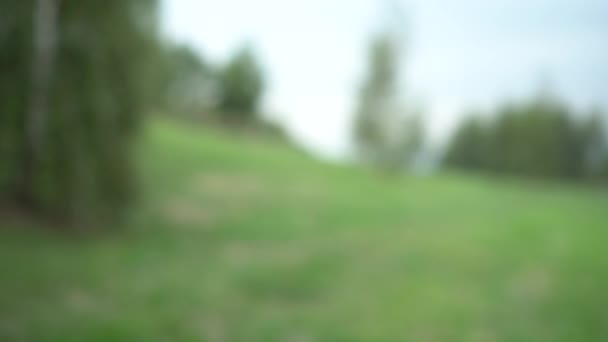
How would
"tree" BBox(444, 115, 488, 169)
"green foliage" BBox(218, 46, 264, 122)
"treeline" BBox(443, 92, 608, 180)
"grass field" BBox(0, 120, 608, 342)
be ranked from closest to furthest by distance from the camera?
"treeline" BBox(443, 92, 608, 180) → "tree" BBox(444, 115, 488, 169) → "grass field" BBox(0, 120, 608, 342) → "green foliage" BBox(218, 46, 264, 122)

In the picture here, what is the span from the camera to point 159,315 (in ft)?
15.7

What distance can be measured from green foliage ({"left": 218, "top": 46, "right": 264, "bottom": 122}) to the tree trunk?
1.83 metres

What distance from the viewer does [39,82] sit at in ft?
21.1

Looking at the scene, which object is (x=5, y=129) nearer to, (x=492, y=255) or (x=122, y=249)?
(x=122, y=249)

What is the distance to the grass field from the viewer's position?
462 cm

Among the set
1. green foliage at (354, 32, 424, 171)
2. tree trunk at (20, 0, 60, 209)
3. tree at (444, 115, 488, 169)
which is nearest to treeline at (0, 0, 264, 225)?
tree trunk at (20, 0, 60, 209)

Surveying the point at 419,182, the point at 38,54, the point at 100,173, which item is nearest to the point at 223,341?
the point at 100,173

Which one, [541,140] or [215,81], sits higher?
[215,81]

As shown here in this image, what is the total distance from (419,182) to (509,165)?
1286cm

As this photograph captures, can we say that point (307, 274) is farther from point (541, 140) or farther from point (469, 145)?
point (541, 140)

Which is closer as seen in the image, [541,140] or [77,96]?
[541,140]

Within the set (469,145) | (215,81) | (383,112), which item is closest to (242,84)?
(215,81)

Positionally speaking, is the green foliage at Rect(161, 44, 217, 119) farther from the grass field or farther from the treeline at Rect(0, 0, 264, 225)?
the grass field

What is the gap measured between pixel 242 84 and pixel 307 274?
2433 millimetres
